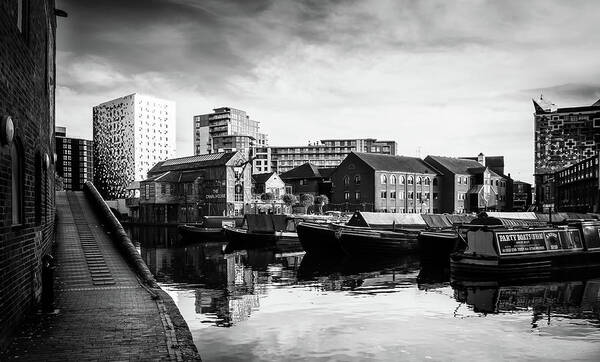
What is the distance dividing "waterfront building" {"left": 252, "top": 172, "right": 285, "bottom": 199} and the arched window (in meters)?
76.1

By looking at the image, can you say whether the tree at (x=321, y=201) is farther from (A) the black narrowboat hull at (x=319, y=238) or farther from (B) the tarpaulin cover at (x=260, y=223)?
(A) the black narrowboat hull at (x=319, y=238)

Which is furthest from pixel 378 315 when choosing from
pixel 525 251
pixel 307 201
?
pixel 307 201

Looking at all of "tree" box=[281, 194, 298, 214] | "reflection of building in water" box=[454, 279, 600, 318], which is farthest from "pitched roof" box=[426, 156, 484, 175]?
"reflection of building in water" box=[454, 279, 600, 318]

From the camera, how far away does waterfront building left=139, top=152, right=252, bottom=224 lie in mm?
75562

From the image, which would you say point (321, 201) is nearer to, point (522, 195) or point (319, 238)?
point (319, 238)

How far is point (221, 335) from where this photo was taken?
552 inches

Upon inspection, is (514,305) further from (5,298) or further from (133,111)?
(133,111)

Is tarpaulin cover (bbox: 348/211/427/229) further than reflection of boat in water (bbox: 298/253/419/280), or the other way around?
tarpaulin cover (bbox: 348/211/427/229)

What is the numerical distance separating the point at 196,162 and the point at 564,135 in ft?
314

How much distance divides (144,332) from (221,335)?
389 centimetres

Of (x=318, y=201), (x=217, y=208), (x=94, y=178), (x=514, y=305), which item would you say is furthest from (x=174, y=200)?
(x=94, y=178)

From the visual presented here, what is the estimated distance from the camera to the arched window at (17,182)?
1028 cm

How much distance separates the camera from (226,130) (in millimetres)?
171875

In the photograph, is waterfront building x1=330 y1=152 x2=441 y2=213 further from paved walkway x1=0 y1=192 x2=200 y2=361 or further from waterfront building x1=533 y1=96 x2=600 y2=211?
paved walkway x1=0 y1=192 x2=200 y2=361
